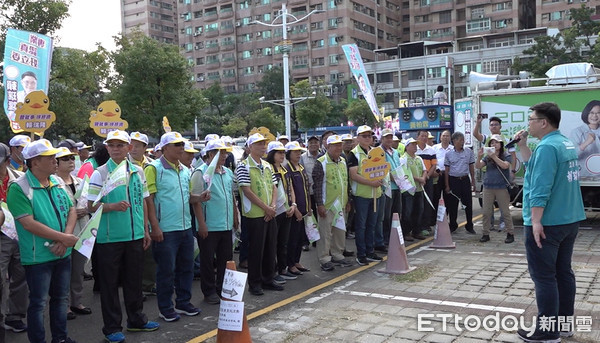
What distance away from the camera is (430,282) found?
6613 mm

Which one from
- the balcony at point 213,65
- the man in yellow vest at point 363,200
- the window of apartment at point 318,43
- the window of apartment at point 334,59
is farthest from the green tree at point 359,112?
the man in yellow vest at point 363,200

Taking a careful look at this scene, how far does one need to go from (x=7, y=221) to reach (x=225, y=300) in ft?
6.17

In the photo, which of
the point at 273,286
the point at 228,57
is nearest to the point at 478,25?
the point at 228,57

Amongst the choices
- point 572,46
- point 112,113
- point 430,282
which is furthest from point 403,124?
point 572,46

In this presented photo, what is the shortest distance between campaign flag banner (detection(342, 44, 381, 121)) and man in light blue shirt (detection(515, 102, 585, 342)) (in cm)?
1123

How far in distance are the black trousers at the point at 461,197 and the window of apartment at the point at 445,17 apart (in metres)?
68.3

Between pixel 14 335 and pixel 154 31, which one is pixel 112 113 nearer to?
pixel 14 335

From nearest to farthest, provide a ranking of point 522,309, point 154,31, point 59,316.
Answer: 1. point 59,316
2. point 522,309
3. point 154,31

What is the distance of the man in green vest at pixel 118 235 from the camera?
477cm

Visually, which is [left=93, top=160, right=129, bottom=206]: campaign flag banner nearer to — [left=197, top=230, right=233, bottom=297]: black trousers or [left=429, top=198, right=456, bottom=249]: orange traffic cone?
[left=197, top=230, right=233, bottom=297]: black trousers

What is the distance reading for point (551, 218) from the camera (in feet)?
14.2

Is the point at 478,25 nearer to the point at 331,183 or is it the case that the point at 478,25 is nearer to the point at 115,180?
the point at 331,183

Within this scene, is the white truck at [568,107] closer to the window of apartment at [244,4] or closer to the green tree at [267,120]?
the green tree at [267,120]

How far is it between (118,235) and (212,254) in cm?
132
